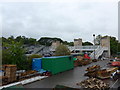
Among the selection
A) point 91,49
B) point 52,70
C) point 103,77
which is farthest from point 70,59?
point 91,49

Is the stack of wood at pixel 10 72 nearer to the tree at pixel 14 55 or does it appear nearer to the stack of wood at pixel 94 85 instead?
the tree at pixel 14 55

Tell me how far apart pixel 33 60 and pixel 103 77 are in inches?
393

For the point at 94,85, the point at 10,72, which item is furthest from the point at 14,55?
the point at 94,85

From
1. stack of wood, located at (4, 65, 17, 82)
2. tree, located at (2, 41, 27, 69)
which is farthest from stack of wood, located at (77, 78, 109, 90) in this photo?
tree, located at (2, 41, 27, 69)

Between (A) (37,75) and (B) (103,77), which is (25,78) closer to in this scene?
(A) (37,75)

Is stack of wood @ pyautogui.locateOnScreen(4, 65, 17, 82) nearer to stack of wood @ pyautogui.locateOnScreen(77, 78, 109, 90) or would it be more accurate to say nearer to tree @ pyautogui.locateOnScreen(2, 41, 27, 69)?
tree @ pyautogui.locateOnScreen(2, 41, 27, 69)

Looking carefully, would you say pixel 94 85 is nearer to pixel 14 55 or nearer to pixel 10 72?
pixel 10 72

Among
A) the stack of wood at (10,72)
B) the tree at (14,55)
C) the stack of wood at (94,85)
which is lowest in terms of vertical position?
the stack of wood at (94,85)

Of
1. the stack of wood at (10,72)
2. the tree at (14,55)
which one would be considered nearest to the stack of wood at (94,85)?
the stack of wood at (10,72)

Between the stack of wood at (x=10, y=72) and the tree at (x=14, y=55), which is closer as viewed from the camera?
the stack of wood at (x=10, y=72)

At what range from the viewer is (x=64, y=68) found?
2123cm

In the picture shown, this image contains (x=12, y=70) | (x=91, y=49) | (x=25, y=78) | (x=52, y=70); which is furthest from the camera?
(x=91, y=49)

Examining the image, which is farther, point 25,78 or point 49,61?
point 49,61

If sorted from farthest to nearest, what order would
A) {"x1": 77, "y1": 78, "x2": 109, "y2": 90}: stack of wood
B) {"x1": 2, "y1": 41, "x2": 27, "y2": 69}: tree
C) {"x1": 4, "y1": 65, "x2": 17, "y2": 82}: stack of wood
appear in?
{"x1": 2, "y1": 41, "x2": 27, "y2": 69}: tree
{"x1": 4, "y1": 65, "x2": 17, "y2": 82}: stack of wood
{"x1": 77, "y1": 78, "x2": 109, "y2": 90}: stack of wood
